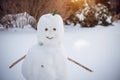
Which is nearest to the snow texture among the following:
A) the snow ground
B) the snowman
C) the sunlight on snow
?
the snow ground

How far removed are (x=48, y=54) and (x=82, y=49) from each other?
0.33 metres

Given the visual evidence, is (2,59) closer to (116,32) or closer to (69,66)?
(69,66)

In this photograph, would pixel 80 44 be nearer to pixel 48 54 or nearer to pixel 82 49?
pixel 82 49

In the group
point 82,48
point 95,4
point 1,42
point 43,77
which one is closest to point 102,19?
point 95,4

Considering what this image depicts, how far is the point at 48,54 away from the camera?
146 centimetres

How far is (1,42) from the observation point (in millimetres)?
1703

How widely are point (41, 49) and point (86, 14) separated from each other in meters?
0.43

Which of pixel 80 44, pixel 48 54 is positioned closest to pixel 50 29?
pixel 48 54

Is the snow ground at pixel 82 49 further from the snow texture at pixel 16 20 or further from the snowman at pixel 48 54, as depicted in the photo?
the snowman at pixel 48 54

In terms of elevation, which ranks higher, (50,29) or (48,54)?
(50,29)

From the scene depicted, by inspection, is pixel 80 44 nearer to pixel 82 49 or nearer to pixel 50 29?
pixel 82 49

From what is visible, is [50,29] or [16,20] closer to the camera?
[50,29]

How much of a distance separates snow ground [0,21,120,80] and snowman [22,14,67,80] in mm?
153

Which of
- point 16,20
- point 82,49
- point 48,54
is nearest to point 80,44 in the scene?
point 82,49
